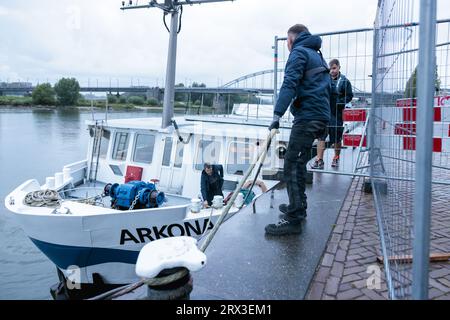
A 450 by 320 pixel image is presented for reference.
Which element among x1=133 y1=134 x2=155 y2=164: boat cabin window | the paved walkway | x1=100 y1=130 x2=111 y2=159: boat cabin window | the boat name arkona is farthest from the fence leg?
x1=100 y1=130 x2=111 y2=159: boat cabin window

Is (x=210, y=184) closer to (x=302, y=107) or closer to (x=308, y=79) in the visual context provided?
(x=302, y=107)

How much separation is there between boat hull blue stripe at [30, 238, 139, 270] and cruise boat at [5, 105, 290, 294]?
0.06 feet

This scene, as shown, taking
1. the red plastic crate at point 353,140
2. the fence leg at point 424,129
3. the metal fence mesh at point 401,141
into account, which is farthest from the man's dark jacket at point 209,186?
the fence leg at point 424,129

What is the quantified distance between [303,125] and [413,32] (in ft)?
4.83

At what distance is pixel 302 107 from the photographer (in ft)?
11.6

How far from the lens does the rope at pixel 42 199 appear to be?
22.6 ft

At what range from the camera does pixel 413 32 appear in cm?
215

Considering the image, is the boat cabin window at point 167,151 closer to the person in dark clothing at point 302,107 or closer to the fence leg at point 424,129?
the person in dark clothing at point 302,107

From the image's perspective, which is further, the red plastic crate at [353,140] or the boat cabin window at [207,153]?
the boat cabin window at [207,153]

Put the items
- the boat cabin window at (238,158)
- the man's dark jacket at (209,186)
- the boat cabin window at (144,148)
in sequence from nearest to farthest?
the man's dark jacket at (209,186) → the boat cabin window at (238,158) → the boat cabin window at (144,148)

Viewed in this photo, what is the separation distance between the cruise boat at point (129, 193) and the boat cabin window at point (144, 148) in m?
0.02

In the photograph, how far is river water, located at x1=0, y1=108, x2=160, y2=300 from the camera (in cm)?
969

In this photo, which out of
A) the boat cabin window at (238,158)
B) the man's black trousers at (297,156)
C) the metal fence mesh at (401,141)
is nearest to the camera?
the metal fence mesh at (401,141)
